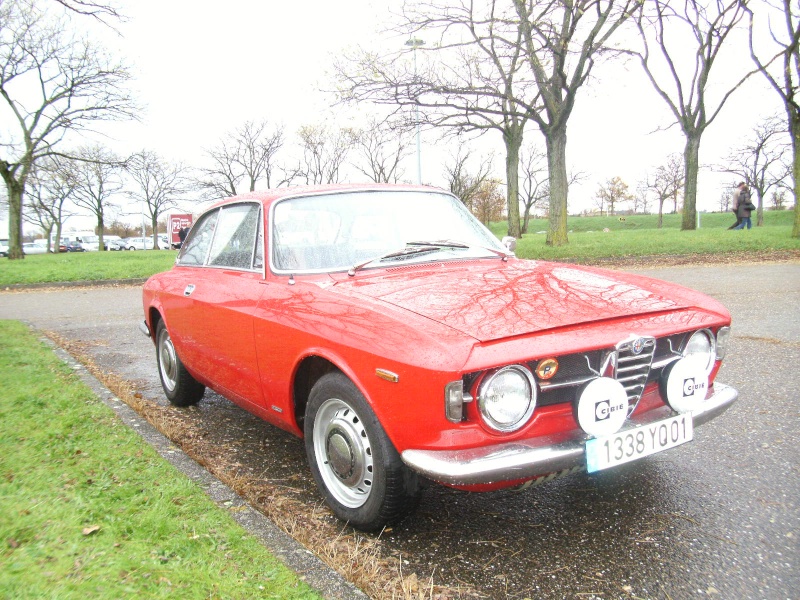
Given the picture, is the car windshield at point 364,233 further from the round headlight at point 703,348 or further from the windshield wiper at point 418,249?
the round headlight at point 703,348

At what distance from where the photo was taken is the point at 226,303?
143 inches

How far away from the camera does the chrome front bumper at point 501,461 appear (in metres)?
2.16

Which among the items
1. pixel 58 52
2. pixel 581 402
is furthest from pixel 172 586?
pixel 58 52

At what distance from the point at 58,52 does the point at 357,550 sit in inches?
1171

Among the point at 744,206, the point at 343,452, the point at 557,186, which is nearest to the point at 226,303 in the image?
the point at 343,452

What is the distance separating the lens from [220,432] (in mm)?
4152

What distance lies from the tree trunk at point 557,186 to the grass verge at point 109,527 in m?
15.7

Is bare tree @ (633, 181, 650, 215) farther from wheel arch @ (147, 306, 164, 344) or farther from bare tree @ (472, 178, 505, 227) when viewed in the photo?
wheel arch @ (147, 306, 164, 344)

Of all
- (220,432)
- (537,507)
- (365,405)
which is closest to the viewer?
(365,405)

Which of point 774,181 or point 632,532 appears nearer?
point 632,532

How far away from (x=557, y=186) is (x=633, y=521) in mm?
16181

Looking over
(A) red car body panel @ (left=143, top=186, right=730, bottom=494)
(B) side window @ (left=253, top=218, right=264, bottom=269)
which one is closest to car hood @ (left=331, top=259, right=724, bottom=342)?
(A) red car body panel @ (left=143, top=186, right=730, bottom=494)

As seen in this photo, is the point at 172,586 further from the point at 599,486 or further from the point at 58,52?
the point at 58,52

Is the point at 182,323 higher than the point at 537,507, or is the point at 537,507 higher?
the point at 182,323
